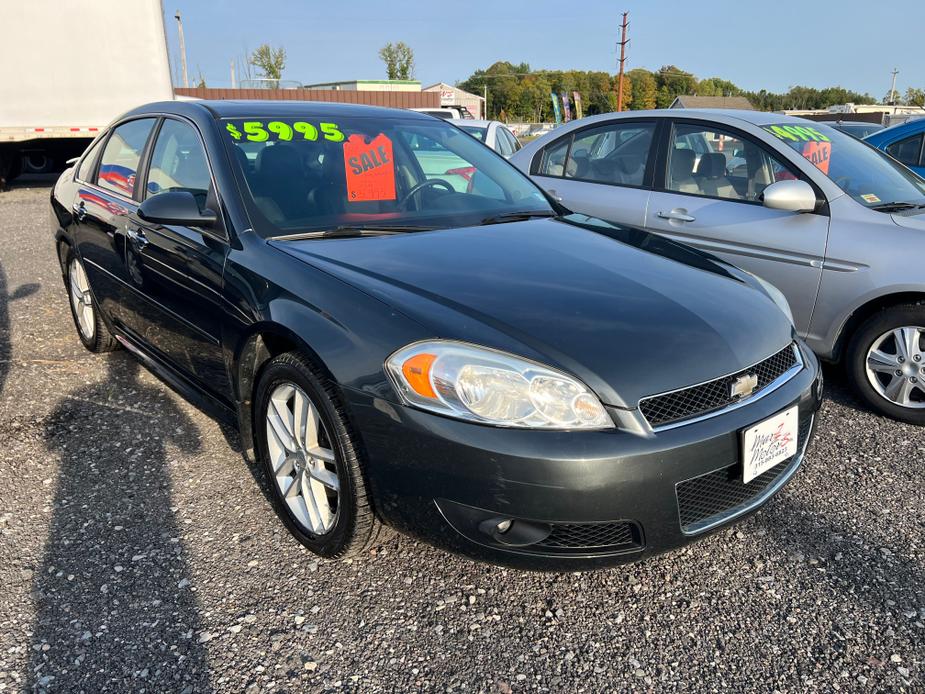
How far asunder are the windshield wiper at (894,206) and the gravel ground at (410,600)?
1375 mm

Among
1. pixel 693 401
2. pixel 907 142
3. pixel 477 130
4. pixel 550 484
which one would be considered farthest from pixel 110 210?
pixel 907 142

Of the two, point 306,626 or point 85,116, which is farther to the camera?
point 85,116

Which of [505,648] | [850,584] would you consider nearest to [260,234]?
[505,648]

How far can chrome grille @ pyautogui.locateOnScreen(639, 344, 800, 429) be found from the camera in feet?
6.52

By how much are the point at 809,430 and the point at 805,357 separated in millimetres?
267

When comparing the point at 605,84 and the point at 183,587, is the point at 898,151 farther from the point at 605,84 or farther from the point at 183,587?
the point at 605,84

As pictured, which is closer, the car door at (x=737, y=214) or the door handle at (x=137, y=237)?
the door handle at (x=137, y=237)

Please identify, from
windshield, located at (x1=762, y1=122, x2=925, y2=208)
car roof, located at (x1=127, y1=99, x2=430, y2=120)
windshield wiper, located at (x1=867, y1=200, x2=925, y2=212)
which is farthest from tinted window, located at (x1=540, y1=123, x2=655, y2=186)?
car roof, located at (x1=127, y1=99, x2=430, y2=120)

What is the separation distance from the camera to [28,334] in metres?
5.06

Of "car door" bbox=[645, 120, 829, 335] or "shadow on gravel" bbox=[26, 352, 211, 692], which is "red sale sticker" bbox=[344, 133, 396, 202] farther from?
"car door" bbox=[645, 120, 829, 335]

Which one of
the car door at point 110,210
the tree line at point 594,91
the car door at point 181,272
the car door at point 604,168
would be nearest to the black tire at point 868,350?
the car door at point 604,168

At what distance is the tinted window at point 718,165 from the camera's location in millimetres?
4199

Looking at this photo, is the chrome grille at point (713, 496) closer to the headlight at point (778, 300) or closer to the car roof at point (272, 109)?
the headlight at point (778, 300)

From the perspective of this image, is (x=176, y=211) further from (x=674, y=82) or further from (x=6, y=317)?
(x=674, y=82)
